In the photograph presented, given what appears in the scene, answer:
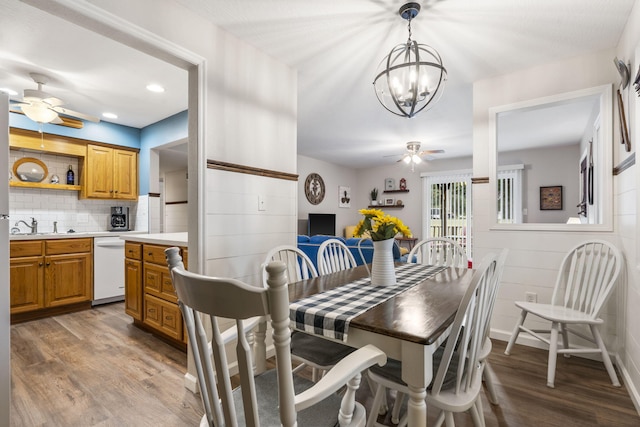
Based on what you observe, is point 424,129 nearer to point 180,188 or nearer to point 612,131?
point 612,131

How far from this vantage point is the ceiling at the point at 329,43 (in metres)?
1.90

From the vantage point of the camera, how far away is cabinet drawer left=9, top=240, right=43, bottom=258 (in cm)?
318

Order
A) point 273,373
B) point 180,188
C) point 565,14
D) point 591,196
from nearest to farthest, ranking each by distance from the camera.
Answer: point 273,373 < point 565,14 < point 591,196 < point 180,188

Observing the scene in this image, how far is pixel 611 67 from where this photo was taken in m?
2.35

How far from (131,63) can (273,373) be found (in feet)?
8.86

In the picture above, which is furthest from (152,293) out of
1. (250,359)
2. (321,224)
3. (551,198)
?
(551,198)

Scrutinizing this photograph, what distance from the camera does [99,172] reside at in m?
4.09

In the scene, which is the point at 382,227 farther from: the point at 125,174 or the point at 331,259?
the point at 125,174

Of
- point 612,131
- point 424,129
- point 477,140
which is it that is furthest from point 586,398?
point 424,129

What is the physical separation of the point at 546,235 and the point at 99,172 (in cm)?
504

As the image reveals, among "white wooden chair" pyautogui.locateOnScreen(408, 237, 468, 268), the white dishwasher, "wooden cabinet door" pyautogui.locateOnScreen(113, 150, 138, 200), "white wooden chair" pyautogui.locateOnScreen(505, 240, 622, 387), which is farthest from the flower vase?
"wooden cabinet door" pyautogui.locateOnScreen(113, 150, 138, 200)

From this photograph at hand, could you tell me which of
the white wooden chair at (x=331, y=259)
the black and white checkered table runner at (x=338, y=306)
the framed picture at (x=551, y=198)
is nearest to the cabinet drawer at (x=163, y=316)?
the white wooden chair at (x=331, y=259)

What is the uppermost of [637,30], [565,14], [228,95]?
[565,14]

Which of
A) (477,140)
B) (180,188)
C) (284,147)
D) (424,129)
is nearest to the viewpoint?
(284,147)
